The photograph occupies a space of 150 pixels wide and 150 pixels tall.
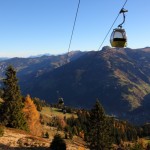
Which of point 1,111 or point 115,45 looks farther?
point 1,111

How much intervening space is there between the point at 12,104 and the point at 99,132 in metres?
34.7

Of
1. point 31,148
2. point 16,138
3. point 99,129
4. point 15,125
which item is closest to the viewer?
point 31,148

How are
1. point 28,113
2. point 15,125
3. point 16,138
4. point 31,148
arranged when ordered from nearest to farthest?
point 31,148, point 16,138, point 15,125, point 28,113

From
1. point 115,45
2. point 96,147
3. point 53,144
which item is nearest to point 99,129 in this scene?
point 96,147

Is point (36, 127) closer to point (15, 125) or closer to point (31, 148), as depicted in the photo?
point (15, 125)

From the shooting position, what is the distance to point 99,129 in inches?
3809

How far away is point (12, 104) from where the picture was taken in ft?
242

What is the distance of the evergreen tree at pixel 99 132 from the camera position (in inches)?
3804

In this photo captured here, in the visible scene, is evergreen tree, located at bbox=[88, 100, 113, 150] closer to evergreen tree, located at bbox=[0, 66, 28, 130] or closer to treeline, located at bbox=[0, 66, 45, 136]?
treeline, located at bbox=[0, 66, 45, 136]

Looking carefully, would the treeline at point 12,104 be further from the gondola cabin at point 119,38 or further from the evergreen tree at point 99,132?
the gondola cabin at point 119,38

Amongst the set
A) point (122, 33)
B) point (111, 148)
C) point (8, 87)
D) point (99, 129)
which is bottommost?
point (111, 148)

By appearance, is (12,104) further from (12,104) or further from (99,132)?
(99,132)

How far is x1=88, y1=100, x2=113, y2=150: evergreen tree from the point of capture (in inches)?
3804

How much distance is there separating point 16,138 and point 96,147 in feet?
171
